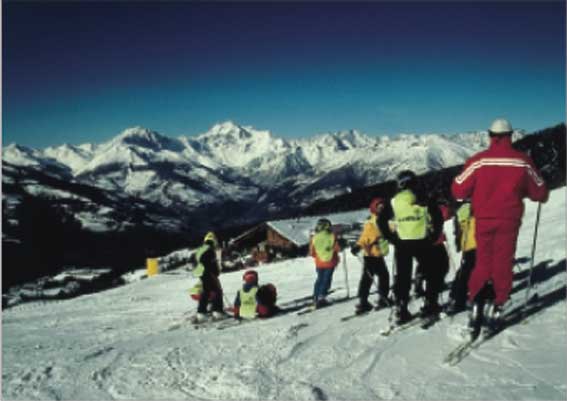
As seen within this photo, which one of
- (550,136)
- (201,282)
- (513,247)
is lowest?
(201,282)

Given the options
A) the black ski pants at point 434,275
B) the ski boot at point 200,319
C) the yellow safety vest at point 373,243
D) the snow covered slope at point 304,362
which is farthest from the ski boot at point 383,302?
the ski boot at point 200,319

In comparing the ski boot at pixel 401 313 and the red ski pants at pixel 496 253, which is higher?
the red ski pants at pixel 496 253

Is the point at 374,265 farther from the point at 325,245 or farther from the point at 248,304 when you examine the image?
the point at 248,304

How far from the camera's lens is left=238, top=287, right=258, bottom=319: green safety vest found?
1046cm

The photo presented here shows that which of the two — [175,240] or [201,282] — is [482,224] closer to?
[201,282]

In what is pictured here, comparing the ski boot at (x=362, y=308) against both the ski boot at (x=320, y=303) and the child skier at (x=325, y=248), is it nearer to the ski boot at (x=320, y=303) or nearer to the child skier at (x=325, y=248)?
the child skier at (x=325, y=248)

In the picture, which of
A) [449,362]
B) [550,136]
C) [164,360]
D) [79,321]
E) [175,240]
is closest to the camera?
[449,362]

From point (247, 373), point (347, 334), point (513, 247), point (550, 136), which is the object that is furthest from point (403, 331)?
point (550, 136)

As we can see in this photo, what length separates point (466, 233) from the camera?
7812 millimetres

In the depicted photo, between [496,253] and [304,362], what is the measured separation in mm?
2692

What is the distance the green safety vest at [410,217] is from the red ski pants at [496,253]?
3.20 feet

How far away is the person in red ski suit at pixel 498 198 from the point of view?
598 cm

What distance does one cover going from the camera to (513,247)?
19.9 ft

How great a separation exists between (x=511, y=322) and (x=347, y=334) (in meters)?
2.28
